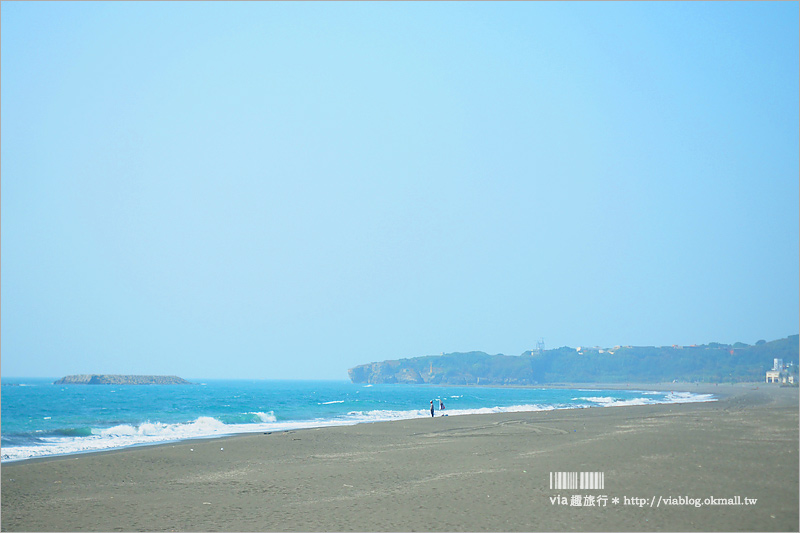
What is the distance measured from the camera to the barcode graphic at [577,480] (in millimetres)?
12836

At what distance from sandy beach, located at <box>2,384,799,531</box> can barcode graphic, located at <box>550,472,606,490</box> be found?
0.70 feet

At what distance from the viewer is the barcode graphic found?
12836 mm

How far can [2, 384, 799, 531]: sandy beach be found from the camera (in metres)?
10.2

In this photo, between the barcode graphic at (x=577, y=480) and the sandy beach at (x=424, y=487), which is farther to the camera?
the barcode graphic at (x=577, y=480)

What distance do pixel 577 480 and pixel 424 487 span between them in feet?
11.9

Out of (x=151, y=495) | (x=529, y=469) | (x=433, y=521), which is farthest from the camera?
(x=529, y=469)

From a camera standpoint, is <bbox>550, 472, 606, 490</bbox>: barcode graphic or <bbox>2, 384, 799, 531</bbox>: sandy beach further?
<bbox>550, 472, 606, 490</bbox>: barcode graphic

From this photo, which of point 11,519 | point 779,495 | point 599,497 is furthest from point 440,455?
point 11,519

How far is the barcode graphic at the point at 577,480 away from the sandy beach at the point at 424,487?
8.4 inches

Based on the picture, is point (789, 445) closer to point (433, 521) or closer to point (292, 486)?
point (433, 521)

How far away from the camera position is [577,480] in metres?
13.7

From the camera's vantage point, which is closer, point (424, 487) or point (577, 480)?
point (424, 487)

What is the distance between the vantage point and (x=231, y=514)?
1120 cm

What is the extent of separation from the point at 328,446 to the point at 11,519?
1299 cm
